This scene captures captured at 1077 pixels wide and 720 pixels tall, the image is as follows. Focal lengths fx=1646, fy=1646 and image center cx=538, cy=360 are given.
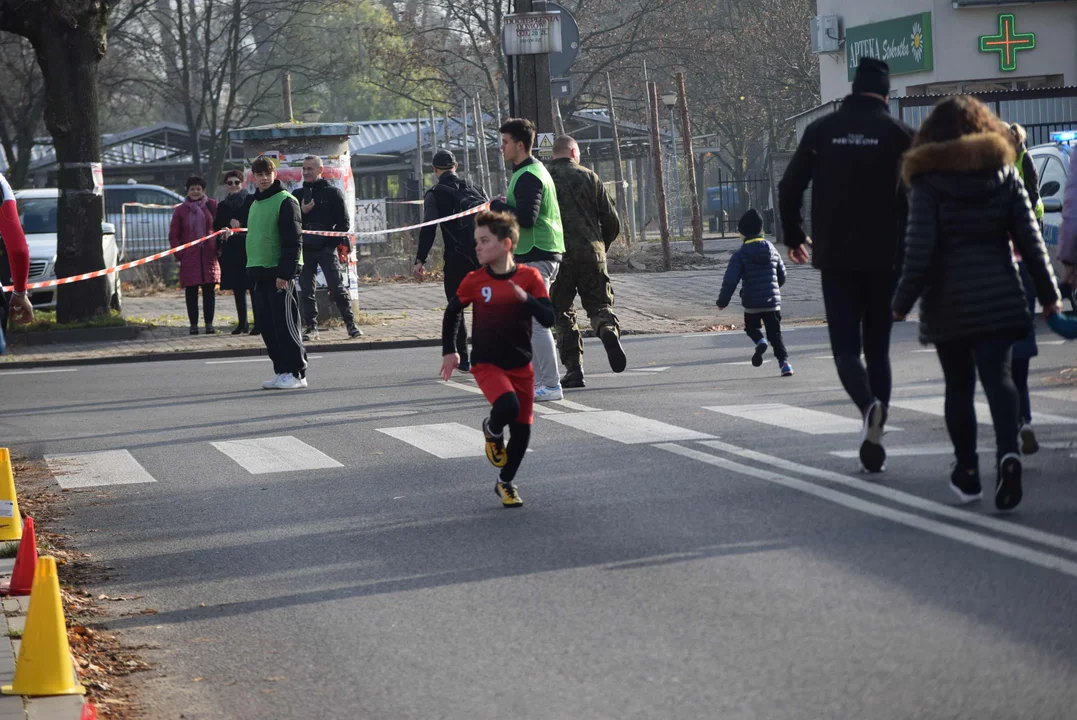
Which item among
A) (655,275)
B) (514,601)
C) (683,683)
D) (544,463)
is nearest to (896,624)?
(683,683)

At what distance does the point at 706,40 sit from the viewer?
4369cm

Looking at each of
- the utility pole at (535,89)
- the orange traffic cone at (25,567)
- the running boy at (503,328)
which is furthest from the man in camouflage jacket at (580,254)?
the orange traffic cone at (25,567)

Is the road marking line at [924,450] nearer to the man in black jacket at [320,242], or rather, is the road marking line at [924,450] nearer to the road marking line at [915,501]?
the road marking line at [915,501]

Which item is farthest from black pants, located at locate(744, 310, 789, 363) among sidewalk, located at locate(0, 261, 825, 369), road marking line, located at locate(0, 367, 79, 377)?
road marking line, located at locate(0, 367, 79, 377)

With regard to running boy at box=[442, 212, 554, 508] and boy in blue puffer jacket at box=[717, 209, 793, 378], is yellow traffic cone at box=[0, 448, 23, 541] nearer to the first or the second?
running boy at box=[442, 212, 554, 508]

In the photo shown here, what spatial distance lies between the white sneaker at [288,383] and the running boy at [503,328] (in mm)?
6223

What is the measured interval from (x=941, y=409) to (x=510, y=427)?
4.00m

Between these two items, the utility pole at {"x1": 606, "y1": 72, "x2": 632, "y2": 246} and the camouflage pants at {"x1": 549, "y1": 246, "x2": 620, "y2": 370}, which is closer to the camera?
the camouflage pants at {"x1": 549, "y1": 246, "x2": 620, "y2": 370}

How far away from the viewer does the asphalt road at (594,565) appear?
4.68 m

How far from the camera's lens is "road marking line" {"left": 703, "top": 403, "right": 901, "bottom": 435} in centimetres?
959

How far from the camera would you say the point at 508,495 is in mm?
7605

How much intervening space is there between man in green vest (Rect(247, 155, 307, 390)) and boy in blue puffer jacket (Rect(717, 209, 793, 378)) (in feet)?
11.4

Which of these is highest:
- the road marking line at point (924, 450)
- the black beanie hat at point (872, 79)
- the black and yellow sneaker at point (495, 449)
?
the black beanie hat at point (872, 79)

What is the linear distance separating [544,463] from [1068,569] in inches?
145
